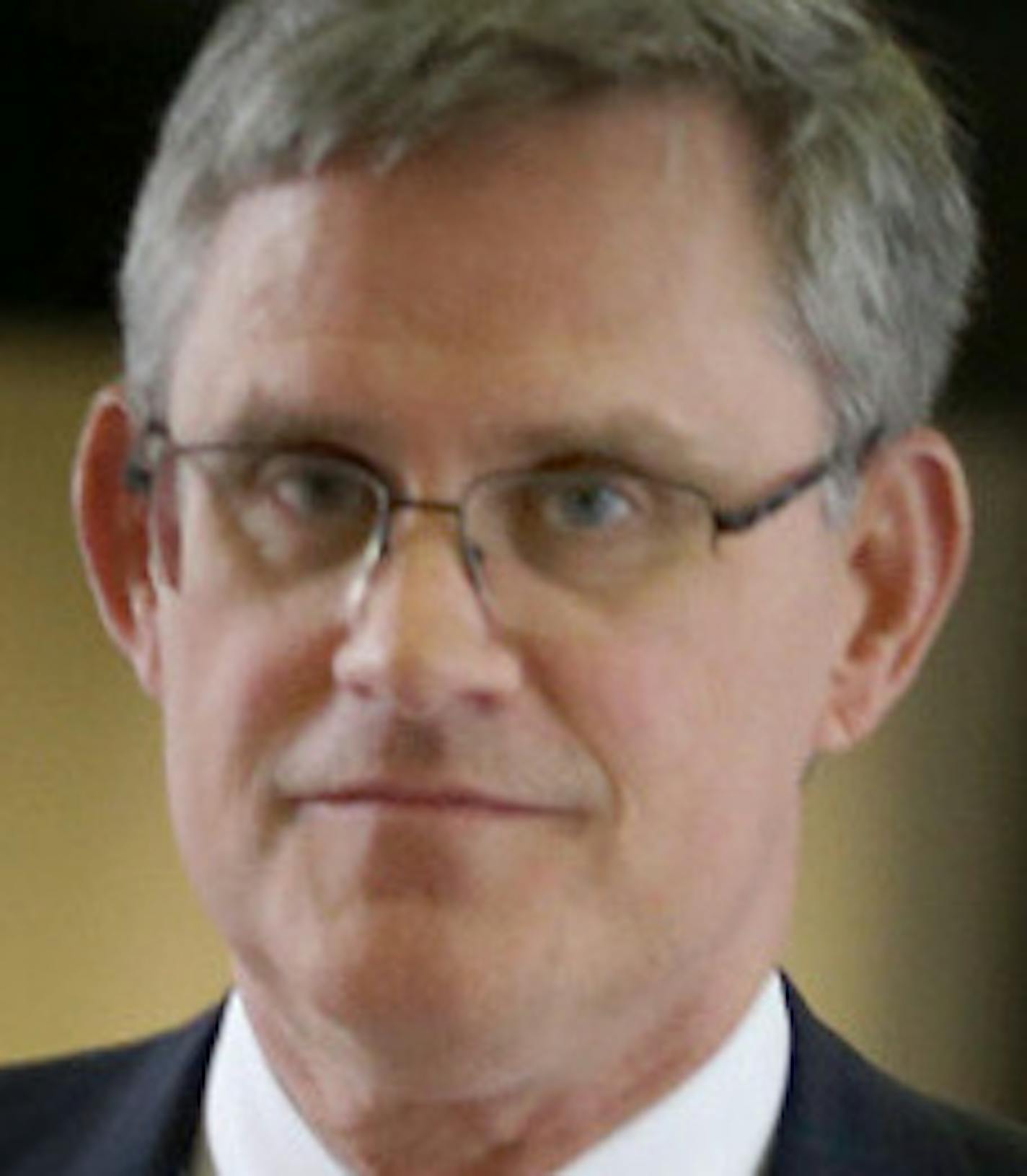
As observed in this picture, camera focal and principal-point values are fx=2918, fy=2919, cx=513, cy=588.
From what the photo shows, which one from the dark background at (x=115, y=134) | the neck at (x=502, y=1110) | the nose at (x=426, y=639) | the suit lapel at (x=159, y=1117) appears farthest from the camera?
the dark background at (x=115, y=134)

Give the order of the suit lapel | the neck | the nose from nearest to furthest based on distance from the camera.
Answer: the nose < the neck < the suit lapel

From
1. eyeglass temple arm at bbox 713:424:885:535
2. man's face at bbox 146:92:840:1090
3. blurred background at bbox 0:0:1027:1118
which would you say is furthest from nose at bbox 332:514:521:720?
blurred background at bbox 0:0:1027:1118

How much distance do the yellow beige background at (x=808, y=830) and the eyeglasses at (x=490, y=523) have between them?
90cm

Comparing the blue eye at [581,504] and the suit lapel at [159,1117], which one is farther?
the suit lapel at [159,1117]

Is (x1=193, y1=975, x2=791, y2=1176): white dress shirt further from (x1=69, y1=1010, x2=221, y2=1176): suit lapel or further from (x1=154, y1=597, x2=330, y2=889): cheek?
(x1=154, y1=597, x2=330, y2=889): cheek

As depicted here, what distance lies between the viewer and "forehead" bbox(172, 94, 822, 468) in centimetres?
110

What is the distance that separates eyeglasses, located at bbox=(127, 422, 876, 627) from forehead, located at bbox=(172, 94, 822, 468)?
0.08 ft

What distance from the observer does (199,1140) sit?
4.30ft

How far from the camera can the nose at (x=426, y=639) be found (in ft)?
3.48

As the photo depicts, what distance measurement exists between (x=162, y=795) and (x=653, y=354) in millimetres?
1096

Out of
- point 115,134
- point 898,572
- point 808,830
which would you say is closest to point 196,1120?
point 898,572

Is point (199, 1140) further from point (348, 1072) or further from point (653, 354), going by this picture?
point (653, 354)

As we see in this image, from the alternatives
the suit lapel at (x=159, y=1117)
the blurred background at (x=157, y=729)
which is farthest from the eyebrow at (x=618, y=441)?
the blurred background at (x=157, y=729)

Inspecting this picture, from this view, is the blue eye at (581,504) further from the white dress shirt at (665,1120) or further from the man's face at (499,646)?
the white dress shirt at (665,1120)
